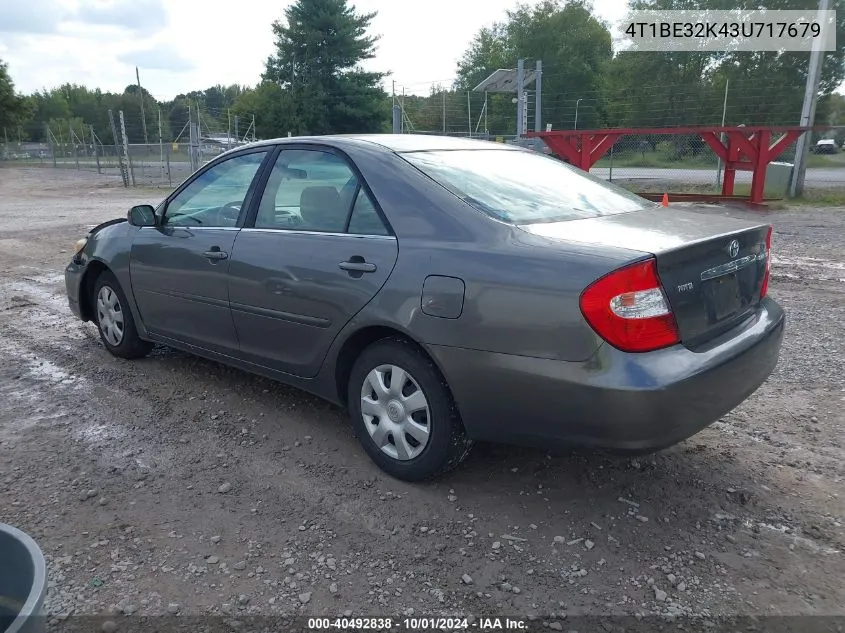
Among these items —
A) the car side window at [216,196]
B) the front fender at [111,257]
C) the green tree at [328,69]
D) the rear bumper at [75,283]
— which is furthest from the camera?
the green tree at [328,69]

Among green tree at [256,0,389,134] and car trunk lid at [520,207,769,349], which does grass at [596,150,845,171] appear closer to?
green tree at [256,0,389,134]

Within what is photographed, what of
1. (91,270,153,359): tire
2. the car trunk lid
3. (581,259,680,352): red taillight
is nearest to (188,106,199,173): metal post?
(91,270,153,359): tire

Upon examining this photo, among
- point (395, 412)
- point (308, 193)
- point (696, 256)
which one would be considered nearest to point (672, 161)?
point (308, 193)

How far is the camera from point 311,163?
382cm

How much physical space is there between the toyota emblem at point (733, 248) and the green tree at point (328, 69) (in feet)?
125

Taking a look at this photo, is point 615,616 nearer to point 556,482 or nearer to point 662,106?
point 556,482

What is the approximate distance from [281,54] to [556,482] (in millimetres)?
42220

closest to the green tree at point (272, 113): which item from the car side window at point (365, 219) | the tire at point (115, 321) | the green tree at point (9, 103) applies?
the green tree at point (9, 103)

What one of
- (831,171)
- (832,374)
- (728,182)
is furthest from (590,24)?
(832,374)

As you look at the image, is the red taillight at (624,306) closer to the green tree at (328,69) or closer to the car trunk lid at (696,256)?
the car trunk lid at (696,256)

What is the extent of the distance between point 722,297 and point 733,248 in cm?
24

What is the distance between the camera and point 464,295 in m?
2.90

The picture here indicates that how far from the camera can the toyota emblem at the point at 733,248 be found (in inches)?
119

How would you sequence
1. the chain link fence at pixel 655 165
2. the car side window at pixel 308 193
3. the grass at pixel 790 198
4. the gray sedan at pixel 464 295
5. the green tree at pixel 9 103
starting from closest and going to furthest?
1. the gray sedan at pixel 464 295
2. the car side window at pixel 308 193
3. the grass at pixel 790 198
4. the chain link fence at pixel 655 165
5. the green tree at pixel 9 103
